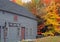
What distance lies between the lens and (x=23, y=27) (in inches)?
1332

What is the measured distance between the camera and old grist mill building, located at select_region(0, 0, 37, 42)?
88.0 feet

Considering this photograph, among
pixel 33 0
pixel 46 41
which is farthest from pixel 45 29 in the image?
pixel 46 41

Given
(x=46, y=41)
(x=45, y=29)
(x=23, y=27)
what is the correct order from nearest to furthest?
(x=46, y=41) → (x=23, y=27) → (x=45, y=29)

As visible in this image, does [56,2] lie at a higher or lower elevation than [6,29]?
higher

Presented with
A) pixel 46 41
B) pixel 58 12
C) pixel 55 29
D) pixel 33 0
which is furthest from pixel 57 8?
pixel 46 41

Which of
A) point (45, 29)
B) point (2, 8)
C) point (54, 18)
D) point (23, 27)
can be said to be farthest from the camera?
point (45, 29)

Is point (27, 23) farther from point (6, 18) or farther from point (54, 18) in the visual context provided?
point (6, 18)

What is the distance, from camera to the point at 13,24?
29.9m

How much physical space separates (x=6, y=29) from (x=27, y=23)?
8.30 meters

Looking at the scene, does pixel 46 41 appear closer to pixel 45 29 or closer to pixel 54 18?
pixel 54 18

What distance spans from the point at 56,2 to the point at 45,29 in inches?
218

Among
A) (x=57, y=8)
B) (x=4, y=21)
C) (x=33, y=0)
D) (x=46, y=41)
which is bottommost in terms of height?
(x=46, y=41)

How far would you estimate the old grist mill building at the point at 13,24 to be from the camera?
88.0ft

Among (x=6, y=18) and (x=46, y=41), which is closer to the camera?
(x=46, y=41)
